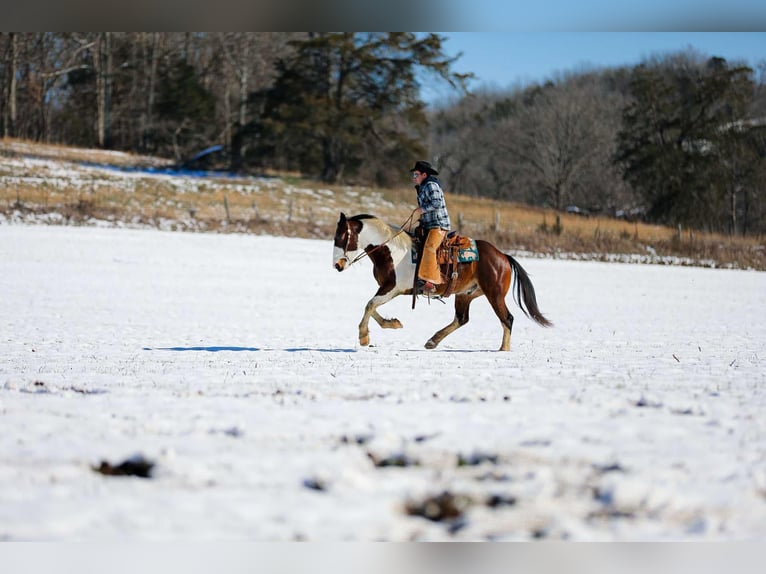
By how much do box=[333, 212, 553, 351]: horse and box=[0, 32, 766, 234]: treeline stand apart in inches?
730

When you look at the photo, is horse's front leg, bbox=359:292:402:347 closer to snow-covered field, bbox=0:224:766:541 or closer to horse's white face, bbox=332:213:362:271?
snow-covered field, bbox=0:224:766:541

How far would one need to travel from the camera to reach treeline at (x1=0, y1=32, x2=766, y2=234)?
89.1 feet

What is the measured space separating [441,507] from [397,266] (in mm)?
4148

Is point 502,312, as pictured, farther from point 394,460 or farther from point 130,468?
point 130,468

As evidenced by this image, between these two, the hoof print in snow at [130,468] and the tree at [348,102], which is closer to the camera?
the hoof print in snow at [130,468]

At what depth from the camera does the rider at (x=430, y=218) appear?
6.84 metres

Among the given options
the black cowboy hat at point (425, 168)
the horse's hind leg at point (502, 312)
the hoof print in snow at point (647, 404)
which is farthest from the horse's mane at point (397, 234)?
the hoof print in snow at point (647, 404)

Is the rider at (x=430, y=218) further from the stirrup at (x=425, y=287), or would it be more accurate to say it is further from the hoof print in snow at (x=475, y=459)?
the hoof print in snow at (x=475, y=459)

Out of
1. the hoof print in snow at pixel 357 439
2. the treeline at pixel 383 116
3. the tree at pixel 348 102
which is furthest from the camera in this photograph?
the tree at pixel 348 102

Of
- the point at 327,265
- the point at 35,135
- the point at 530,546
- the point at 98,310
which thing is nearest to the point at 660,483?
the point at 530,546

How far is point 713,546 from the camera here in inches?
117

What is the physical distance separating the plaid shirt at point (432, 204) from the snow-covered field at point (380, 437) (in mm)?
1148

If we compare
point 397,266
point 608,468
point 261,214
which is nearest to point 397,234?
point 397,266

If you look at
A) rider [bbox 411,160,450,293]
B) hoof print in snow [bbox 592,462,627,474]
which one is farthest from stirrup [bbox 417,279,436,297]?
hoof print in snow [bbox 592,462,627,474]
